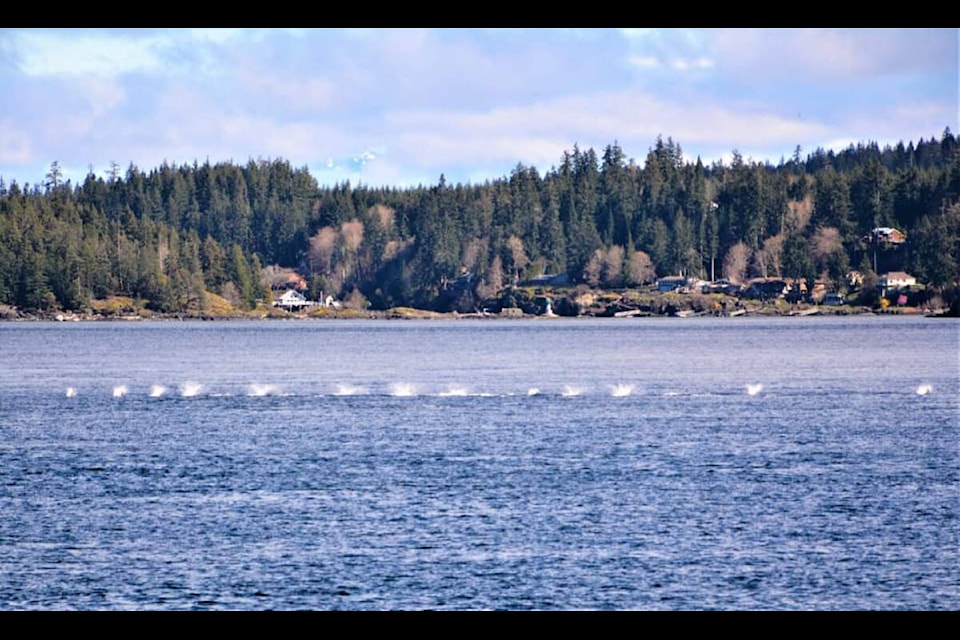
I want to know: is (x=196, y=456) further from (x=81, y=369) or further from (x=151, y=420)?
(x=81, y=369)

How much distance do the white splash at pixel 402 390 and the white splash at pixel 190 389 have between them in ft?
41.5

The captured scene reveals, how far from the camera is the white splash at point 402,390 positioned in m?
83.4

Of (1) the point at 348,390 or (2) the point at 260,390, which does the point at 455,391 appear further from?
(2) the point at 260,390

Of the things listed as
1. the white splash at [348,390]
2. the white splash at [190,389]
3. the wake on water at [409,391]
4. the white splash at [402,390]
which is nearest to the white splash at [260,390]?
the wake on water at [409,391]

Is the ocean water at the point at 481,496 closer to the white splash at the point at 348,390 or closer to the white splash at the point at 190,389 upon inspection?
the white splash at the point at 348,390

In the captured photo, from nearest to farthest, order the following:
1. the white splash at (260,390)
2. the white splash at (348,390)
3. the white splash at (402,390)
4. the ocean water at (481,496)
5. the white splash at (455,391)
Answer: the ocean water at (481,496) < the white splash at (455,391) < the white splash at (402,390) < the white splash at (260,390) < the white splash at (348,390)

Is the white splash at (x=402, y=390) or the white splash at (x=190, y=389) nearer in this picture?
the white splash at (x=402, y=390)

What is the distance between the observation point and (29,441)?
57.0 metres

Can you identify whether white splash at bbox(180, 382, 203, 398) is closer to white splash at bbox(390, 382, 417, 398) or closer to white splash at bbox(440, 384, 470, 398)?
white splash at bbox(390, 382, 417, 398)

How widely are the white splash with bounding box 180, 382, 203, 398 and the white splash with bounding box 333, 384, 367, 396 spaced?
9045 millimetres

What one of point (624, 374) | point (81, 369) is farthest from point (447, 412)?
point (81, 369)

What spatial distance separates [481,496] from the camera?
41125 millimetres

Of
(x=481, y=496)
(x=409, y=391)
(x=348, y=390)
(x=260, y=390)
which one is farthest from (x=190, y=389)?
(x=481, y=496)

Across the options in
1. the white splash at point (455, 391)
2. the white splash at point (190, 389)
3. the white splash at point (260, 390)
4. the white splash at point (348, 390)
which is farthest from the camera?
the white splash at point (190, 389)
